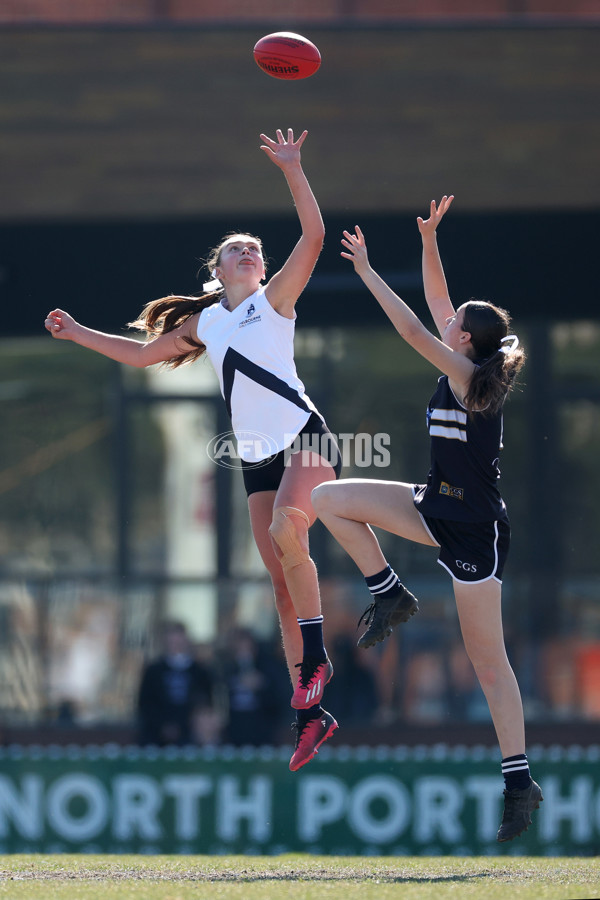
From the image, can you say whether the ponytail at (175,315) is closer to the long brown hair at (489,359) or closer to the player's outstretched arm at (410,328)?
the player's outstretched arm at (410,328)

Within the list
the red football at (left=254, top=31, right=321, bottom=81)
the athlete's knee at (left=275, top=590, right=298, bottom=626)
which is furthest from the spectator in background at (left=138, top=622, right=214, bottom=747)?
the red football at (left=254, top=31, right=321, bottom=81)

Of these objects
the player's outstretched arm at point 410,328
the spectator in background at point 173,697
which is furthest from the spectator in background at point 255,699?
the player's outstretched arm at point 410,328

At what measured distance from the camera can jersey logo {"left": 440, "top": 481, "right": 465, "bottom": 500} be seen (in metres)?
6.11

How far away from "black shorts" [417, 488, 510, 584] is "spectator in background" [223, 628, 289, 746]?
6249 mm

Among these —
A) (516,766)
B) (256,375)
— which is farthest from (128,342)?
(516,766)

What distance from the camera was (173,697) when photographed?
1202cm

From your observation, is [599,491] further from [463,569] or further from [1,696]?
[463,569]

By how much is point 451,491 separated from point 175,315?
5.88ft

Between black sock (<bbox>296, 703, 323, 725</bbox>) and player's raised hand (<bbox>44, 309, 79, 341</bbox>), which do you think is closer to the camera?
black sock (<bbox>296, 703, 323, 725</bbox>)

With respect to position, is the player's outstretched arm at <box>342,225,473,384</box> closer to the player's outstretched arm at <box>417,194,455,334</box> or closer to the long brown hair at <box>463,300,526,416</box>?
the long brown hair at <box>463,300,526,416</box>

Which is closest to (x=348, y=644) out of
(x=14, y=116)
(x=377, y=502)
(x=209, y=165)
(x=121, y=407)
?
(x=121, y=407)

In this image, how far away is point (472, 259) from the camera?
12023 mm

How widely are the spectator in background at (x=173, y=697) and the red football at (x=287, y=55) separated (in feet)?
21.6

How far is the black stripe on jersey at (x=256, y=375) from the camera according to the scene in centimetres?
640
